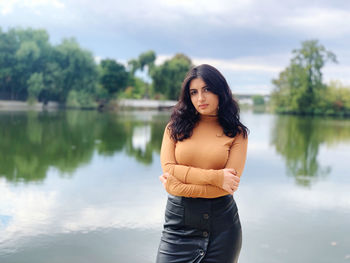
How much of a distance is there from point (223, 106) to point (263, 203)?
411 cm

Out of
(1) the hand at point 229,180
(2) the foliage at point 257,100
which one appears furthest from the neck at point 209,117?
(2) the foliage at point 257,100

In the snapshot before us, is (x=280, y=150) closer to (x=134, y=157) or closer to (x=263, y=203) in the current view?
(x=134, y=157)

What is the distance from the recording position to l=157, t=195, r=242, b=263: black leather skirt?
2246 mm

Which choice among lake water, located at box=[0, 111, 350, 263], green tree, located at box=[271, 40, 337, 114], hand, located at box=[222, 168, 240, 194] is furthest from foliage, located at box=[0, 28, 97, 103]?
hand, located at box=[222, 168, 240, 194]

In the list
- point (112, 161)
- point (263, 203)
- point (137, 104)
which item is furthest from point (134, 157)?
point (137, 104)

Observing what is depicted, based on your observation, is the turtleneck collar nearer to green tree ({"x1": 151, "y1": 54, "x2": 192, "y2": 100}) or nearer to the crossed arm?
the crossed arm

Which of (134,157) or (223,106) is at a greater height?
(223,106)

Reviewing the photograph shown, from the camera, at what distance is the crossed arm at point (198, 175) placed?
2.23 meters

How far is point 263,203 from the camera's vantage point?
6074 mm

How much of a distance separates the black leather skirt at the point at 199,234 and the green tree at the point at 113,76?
65.5 metres

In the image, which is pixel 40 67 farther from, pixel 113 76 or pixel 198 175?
pixel 198 175

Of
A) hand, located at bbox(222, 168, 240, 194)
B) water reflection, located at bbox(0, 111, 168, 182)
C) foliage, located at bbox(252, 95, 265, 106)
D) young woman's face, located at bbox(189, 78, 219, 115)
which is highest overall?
foliage, located at bbox(252, 95, 265, 106)

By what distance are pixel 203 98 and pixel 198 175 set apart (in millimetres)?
453

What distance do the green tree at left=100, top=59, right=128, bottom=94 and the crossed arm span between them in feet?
214
